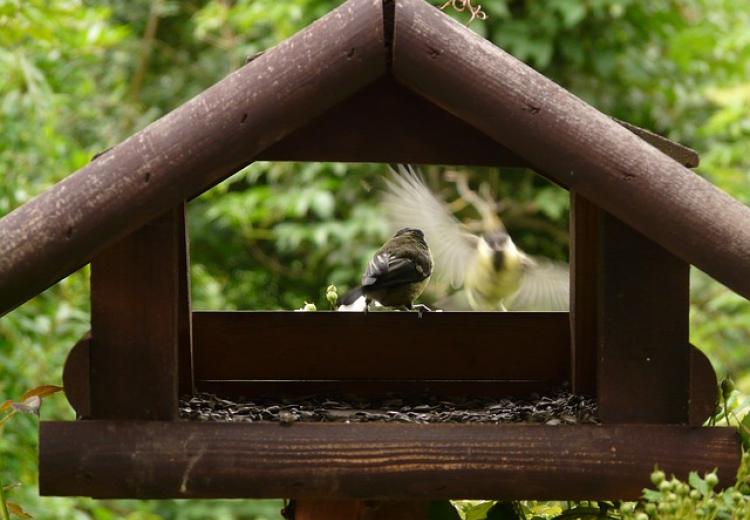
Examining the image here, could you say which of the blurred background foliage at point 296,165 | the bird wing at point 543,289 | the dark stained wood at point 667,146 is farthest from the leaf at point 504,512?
the blurred background foliage at point 296,165

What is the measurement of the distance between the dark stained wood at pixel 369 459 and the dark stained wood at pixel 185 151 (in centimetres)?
28

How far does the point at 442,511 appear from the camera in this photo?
229 cm

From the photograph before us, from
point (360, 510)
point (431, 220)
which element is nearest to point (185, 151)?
point (360, 510)

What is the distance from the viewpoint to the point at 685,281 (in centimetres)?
199

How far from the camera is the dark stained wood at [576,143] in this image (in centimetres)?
183

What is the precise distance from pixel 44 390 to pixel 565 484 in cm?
86

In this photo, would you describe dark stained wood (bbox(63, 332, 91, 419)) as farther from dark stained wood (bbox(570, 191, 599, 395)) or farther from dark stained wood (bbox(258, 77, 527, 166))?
dark stained wood (bbox(570, 191, 599, 395))

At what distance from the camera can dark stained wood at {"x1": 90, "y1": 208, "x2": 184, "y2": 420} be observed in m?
1.94

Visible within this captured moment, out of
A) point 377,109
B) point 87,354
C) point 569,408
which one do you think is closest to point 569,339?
point 569,408

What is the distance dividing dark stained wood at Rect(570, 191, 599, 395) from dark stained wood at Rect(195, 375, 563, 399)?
0.11m

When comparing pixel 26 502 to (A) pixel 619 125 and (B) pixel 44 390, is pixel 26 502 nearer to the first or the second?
(B) pixel 44 390

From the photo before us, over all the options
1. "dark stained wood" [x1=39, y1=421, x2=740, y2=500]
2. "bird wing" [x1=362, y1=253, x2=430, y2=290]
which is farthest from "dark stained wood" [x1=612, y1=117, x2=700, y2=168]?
"bird wing" [x1=362, y1=253, x2=430, y2=290]

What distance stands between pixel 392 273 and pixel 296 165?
10.9ft

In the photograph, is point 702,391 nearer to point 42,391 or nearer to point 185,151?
point 185,151
